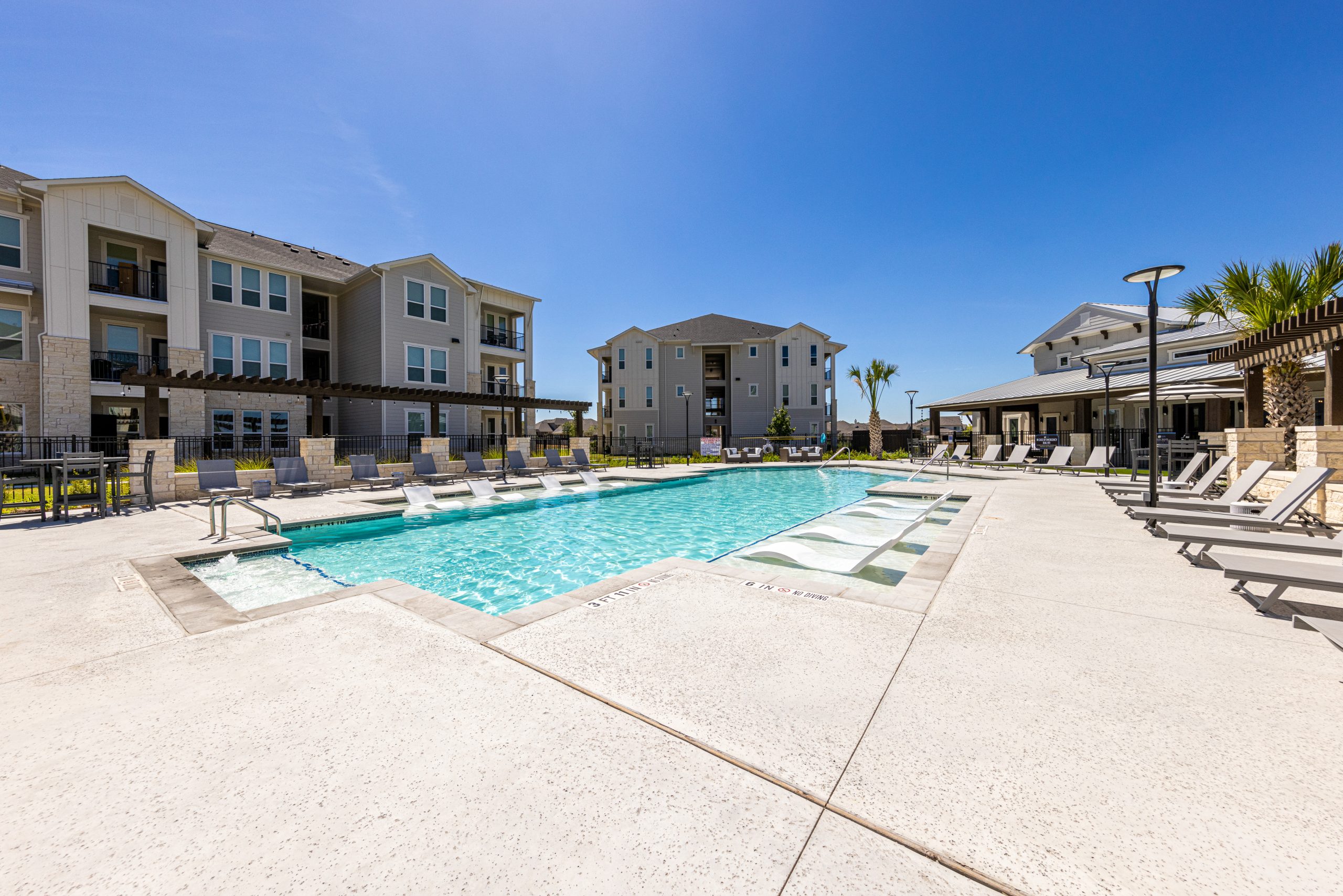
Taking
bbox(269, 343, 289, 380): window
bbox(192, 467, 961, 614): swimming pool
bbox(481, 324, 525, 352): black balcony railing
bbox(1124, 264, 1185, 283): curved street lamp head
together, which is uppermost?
bbox(481, 324, 525, 352): black balcony railing

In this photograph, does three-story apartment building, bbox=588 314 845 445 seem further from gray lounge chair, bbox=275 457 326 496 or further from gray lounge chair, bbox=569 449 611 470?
gray lounge chair, bbox=275 457 326 496

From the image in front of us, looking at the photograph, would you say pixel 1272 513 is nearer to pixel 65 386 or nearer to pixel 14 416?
pixel 65 386

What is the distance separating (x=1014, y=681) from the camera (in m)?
2.97

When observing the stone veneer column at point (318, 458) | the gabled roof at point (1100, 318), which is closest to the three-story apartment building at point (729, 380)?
the gabled roof at point (1100, 318)

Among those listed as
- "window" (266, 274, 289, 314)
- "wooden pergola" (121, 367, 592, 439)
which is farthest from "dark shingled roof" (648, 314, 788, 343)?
"window" (266, 274, 289, 314)

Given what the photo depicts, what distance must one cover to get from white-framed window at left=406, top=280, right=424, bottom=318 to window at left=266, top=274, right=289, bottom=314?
4724mm

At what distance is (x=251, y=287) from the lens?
67.3 ft

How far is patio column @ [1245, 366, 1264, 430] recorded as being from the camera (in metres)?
10.9

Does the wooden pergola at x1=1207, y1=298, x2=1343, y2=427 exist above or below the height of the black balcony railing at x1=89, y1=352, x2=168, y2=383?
below

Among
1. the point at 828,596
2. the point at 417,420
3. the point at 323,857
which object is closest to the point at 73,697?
the point at 323,857

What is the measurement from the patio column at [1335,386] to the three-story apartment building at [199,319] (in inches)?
934

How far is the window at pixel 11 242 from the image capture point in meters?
16.2

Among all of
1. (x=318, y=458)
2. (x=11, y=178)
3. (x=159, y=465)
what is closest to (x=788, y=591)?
(x=318, y=458)

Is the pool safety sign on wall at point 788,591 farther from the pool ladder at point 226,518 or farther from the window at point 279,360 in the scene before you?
the window at point 279,360
